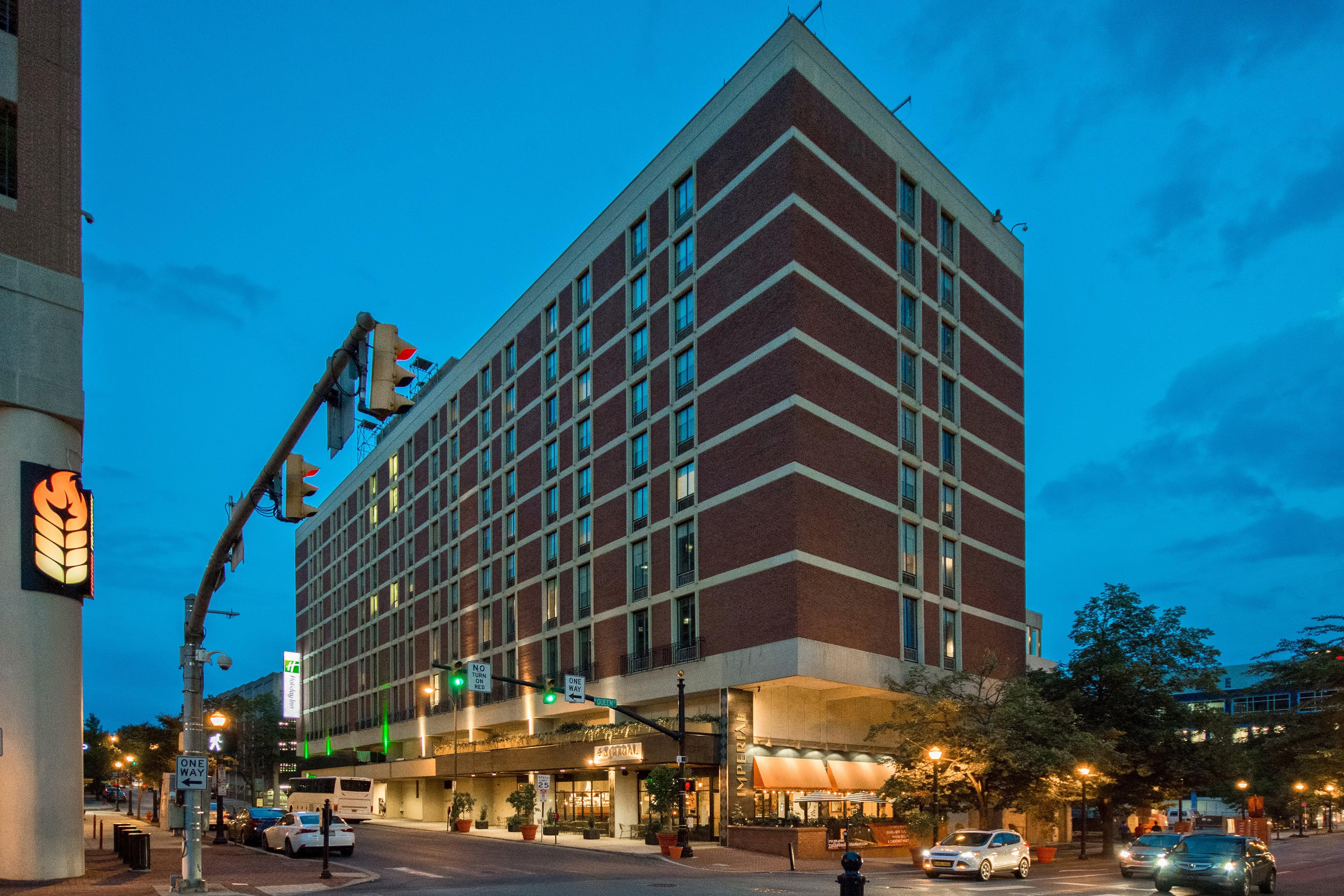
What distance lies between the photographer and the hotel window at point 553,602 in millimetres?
65062

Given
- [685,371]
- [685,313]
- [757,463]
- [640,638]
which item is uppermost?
[685,313]

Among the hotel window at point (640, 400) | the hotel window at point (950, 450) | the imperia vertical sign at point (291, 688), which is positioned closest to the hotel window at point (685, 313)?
the hotel window at point (640, 400)

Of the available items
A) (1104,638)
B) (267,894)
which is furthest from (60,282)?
(1104,638)

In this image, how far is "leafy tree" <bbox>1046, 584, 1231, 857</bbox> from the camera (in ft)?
159

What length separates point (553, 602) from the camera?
6588 cm

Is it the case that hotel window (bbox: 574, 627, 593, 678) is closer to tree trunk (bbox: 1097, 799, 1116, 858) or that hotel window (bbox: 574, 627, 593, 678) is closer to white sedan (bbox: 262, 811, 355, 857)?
white sedan (bbox: 262, 811, 355, 857)

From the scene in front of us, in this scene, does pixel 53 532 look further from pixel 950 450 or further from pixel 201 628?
pixel 950 450

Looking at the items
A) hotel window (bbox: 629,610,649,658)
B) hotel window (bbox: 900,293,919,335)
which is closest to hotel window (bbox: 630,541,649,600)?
hotel window (bbox: 629,610,649,658)

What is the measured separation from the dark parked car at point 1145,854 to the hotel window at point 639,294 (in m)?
34.6

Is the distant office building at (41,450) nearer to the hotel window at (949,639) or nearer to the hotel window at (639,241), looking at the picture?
the hotel window at (639,241)

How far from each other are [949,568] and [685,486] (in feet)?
47.2

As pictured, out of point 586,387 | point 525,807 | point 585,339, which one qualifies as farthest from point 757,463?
point 525,807

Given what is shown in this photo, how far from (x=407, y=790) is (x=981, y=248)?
5744 centimetres

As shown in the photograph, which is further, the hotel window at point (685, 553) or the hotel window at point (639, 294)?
the hotel window at point (639, 294)
